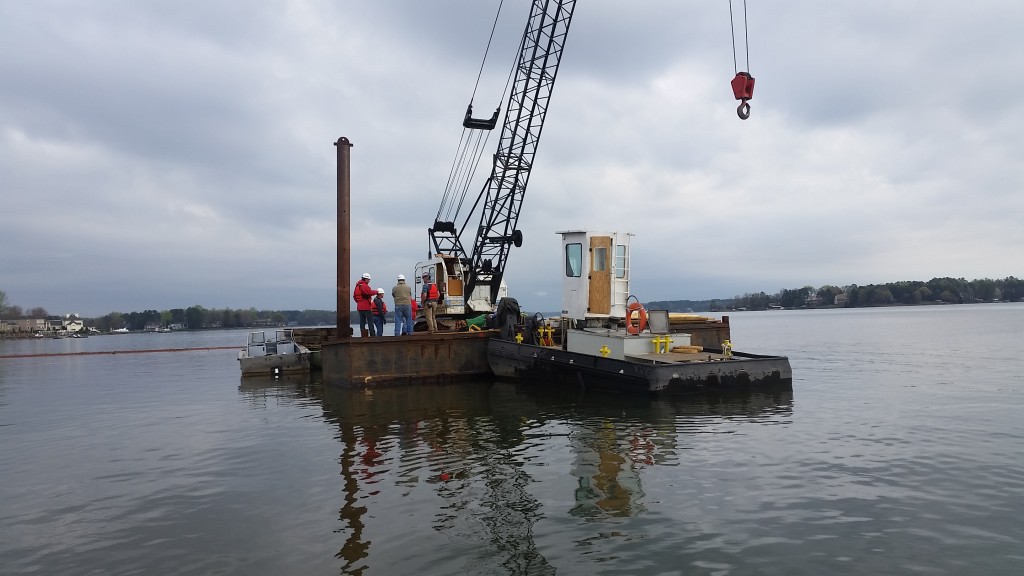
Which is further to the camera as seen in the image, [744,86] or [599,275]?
[599,275]

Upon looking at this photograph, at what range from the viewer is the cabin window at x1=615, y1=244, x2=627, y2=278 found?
18281mm

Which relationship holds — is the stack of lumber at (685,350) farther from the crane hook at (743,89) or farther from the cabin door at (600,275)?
the crane hook at (743,89)

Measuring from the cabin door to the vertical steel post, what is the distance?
7685 mm

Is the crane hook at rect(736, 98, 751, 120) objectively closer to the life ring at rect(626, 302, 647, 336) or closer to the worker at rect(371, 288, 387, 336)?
the life ring at rect(626, 302, 647, 336)

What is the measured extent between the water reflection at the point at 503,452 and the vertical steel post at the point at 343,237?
3.92 m

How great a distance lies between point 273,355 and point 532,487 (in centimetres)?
1815

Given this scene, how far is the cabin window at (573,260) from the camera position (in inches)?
725

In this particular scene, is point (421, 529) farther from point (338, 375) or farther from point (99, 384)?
point (99, 384)

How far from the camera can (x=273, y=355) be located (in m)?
23.3

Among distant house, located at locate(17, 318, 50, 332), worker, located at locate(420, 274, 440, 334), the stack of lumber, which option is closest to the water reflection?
the stack of lumber

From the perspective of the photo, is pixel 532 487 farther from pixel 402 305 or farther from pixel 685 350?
pixel 402 305

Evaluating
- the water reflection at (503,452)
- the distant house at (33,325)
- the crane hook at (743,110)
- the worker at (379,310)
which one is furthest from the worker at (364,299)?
the distant house at (33,325)

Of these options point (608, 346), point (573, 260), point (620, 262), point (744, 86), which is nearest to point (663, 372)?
point (608, 346)

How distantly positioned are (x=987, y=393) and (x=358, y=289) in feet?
55.0
